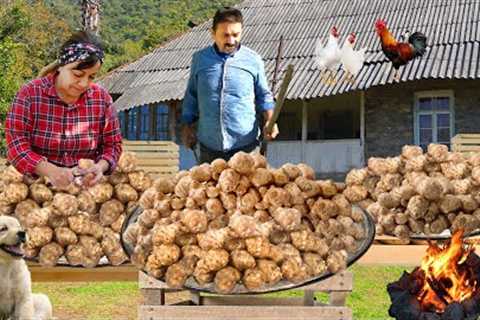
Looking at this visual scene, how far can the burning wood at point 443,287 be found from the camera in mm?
3645

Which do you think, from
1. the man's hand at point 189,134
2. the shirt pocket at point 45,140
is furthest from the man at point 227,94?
the shirt pocket at point 45,140

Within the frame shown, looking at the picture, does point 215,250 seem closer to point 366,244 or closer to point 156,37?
point 366,244

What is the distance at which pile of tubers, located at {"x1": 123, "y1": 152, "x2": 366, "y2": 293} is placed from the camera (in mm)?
2938

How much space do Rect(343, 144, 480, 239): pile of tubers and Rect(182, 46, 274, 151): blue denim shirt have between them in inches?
24.0

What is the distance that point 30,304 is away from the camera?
11.7 feet

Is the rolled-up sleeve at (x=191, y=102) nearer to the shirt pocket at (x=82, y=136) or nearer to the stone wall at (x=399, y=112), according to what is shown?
the shirt pocket at (x=82, y=136)

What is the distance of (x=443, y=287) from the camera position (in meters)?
3.78

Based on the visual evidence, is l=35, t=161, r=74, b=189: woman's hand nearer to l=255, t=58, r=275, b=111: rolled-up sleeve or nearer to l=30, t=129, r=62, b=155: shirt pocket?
l=30, t=129, r=62, b=155: shirt pocket

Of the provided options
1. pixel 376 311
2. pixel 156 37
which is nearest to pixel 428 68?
pixel 376 311

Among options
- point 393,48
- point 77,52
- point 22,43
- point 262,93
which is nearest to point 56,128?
point 77,52

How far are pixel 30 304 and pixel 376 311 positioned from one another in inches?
142

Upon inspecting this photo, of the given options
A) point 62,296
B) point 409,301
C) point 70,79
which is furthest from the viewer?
point 62,296

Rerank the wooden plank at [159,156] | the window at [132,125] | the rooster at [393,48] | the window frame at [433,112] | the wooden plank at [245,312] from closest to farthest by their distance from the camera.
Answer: the wooden plank at [245,312] → the rooster at [393,48] → the wooden plank at [159,156] → the window frame at [433,112] → the window at [132,125]

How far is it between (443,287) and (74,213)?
1587 millimetres
